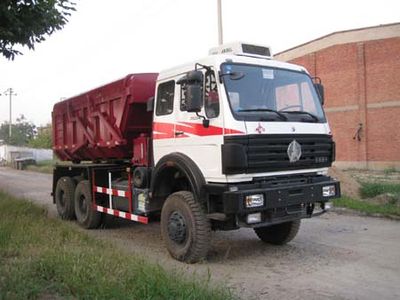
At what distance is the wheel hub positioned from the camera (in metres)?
7.55

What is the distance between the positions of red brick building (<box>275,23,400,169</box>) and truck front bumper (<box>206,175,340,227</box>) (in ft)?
72.9

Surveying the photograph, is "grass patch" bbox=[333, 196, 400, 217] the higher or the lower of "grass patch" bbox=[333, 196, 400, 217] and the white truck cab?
the lower

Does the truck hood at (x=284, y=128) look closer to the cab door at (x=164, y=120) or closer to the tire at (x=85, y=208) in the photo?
the cab door at (x=164, y=120)

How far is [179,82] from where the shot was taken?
7.76 metres

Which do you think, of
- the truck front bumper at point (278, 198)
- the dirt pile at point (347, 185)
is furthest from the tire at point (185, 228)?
the dirt pile at point (347, 185)

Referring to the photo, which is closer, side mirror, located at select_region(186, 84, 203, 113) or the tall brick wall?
Answer: side mirror, located at select_region(186, 84, 203, 113)

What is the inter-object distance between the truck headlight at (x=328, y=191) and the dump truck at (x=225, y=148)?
0.02 m

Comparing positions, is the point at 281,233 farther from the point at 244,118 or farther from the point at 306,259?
the point at 244,118

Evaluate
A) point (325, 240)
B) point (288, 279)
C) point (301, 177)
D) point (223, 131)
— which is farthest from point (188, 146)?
point (325, 240)

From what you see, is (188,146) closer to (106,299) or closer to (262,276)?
(262,276)

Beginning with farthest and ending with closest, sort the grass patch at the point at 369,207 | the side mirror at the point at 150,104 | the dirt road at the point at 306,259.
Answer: the grass patch at the point at 369,207, the side mirror at the point at 150,104, the dirt road at the point at 306,259

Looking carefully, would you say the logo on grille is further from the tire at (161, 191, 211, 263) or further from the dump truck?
the tire at (161, 191, 211, 263)

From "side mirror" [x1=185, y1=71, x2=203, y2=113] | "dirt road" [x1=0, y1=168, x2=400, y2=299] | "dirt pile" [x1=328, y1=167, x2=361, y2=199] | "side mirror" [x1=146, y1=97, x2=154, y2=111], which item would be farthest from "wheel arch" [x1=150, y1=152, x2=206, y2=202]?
"dirt pile" [x1=328, y1=167, x2=361, y2=199]

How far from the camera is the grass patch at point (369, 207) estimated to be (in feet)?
38.2
